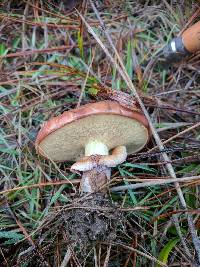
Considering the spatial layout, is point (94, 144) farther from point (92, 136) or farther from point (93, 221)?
point (93, 221)

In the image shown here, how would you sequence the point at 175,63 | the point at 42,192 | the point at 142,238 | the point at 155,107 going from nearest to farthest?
the point at 142,238 < the point at 42,192 < the point at 155,107 < the point at 175,63

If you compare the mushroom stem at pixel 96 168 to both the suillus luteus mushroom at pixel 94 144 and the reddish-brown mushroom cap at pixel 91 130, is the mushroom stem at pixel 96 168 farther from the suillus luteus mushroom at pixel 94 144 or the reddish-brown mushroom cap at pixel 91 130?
the reddish-brown mushroom cap at pixel 91 130

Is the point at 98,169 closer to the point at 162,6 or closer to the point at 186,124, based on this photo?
the point at 186,124

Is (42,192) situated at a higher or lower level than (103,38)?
lower

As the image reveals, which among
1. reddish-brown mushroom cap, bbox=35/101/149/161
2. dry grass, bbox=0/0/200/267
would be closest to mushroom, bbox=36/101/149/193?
reddish-brown mushroom cap, bbox=35/101/149/161

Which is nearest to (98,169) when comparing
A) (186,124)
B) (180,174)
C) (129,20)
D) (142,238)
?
(142,238)

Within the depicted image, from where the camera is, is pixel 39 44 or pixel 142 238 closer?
pixel 142 238

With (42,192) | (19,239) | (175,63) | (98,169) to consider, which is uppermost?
Result: (175,63)

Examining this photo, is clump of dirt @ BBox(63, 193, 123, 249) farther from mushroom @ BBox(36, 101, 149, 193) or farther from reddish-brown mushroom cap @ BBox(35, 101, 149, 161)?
reddish-brown mushroom cap @ BBox(35, 101, 149, 161)
